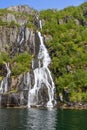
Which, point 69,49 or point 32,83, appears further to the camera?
point 69,49

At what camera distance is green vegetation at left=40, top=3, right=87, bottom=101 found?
10406 centimetres

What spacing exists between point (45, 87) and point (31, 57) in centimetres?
2231

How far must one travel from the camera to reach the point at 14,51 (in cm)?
12862

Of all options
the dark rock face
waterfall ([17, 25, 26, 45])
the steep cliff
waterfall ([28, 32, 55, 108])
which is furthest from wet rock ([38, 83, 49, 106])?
waterfall ([17, 25, 26, 45])

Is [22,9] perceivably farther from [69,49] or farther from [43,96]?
[43,96]

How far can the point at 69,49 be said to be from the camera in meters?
123

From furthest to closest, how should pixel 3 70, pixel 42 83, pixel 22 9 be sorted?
pixel 22 9, pixel 3 70, pixel 42 83

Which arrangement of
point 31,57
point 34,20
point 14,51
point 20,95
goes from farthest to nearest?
point 34,20
point 14,51
point 31,57
point 20,95

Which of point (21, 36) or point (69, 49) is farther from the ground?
point (21, 36)

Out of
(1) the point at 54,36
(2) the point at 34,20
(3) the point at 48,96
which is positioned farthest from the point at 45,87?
(2) the point at 34,20

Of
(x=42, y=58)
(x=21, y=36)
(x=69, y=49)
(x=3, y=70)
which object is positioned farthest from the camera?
(x=21, y=36)

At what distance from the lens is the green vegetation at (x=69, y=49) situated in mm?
104062

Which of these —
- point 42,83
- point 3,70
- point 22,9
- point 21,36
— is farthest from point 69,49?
point 22,9

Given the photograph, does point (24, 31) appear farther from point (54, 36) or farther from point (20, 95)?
point (20, 95)
